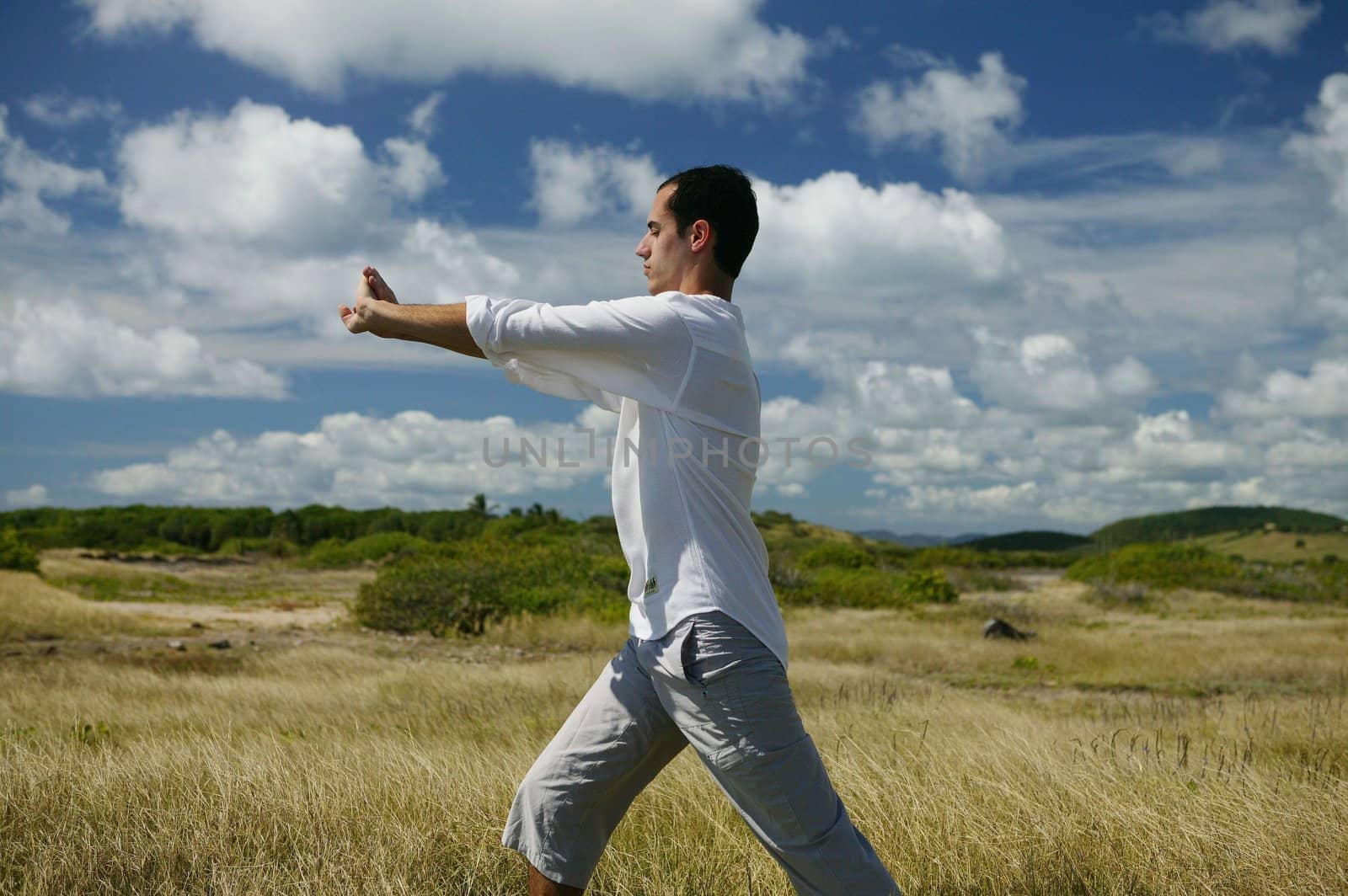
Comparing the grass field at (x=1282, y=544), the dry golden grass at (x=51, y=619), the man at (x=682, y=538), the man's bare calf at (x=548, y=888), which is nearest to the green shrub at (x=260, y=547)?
the dry golden grass at (x=51, y=619)

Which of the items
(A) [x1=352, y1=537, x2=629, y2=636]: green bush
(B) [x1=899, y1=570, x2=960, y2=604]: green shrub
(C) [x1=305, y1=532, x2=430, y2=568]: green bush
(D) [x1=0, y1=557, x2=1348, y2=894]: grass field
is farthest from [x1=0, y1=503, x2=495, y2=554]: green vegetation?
(D) [x1=0, y1=557, x2=1348, y2=894]: grass field

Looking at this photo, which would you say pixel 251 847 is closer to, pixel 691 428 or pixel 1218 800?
pixel 691 428

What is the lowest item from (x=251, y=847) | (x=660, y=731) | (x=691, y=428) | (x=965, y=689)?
(x=965, y=689)

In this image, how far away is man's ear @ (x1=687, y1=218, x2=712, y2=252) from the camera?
8.02ft

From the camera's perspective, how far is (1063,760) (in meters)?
4.74

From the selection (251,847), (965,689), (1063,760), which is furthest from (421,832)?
(965,689)

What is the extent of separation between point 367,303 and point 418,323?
15 centimetres

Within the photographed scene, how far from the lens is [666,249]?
2.51 meters

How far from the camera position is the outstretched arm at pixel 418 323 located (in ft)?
7.45

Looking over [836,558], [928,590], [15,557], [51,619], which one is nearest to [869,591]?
[928,590]

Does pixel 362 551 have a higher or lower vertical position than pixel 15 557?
lower

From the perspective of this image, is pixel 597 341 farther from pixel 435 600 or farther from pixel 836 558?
pixel 836 558

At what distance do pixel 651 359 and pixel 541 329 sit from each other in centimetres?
26

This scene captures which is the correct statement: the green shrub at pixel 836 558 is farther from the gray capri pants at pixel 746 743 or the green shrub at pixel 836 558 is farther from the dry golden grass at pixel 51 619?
the gray capri pants at pixel 746 743
